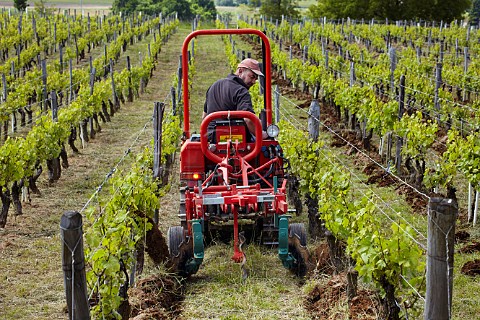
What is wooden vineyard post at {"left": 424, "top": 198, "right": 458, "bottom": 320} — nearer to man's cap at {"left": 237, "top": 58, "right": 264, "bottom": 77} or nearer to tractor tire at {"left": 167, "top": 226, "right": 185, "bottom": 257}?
tractor tire at {"left": 167, "top": 226, "right": 185, "bottom": 257}

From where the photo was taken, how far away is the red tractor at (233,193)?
6109mm

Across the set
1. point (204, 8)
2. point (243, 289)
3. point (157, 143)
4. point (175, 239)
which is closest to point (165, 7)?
point (204, 8)

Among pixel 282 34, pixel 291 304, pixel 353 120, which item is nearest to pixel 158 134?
pixel 291 304

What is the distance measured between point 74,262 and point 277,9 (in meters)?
49.2

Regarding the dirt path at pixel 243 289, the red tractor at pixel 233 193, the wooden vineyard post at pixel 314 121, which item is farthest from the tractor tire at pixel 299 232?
the wooden vineyard post at pixel 314 121

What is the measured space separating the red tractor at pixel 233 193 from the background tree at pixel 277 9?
1767 inches

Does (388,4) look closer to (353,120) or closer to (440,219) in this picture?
(353,120)

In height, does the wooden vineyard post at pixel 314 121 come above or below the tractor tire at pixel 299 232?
above

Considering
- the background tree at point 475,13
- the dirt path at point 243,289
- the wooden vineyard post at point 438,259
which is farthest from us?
the background tree at point 475,13

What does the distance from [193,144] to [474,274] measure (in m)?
2.99

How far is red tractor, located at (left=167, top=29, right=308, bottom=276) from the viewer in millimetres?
6109

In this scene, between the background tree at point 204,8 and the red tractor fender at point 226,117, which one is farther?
the background tree at point 204,8

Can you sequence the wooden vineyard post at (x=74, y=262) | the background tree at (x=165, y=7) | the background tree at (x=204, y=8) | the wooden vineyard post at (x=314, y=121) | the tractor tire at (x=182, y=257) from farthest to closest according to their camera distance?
the background tree at (x=204, y=8)
the background tree at (x=165, y=7)
the wooden vineyard post at (x=314, y=121)
the tractor tire at (x=182, y=257)
the wooden vineyard post at (x=74, y=262)

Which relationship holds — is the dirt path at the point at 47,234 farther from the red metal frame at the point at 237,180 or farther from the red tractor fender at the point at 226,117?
the red tractor fender at the point at 226,117
